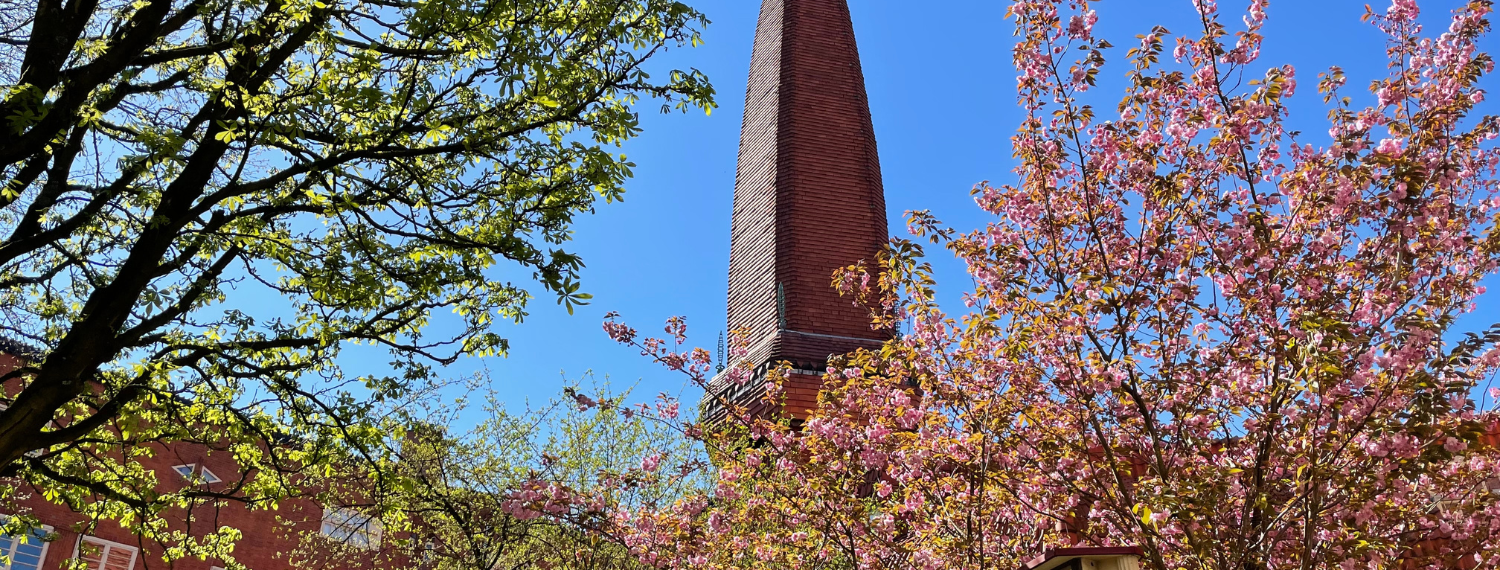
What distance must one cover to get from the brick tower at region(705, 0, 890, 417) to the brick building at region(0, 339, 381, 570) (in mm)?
8214

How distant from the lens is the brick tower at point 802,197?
18.8 metres

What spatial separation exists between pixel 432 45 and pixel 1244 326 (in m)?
5.79

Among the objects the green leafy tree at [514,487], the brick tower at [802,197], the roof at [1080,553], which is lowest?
the roof at [1080,553]

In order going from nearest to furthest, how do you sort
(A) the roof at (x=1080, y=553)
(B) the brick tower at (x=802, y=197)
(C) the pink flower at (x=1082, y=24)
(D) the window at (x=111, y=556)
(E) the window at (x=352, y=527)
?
1. (A) the roof at (x=1080, y=553)
2. (C) the pink flower at (x=1082, y=24)
3. (B) the brick tower at (x=802, y=197)
4. (D) the window at (x=111, y=556)
5. (E) the window at (x=352, y=527)

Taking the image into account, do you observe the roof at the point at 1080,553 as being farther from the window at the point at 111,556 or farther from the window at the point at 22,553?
the window at the point at 111,556

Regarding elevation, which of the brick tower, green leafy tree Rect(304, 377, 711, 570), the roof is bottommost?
the roof

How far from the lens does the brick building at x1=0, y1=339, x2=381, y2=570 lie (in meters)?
20.5

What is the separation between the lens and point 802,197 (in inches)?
814

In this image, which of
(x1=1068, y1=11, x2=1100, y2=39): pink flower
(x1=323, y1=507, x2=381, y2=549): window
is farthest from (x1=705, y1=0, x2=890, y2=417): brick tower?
(x1=1068, y1=11, x2=1100, y2=39): pink flower

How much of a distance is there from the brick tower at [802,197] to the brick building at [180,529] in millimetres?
8214

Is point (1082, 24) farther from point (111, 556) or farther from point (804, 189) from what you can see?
point (111, 556)

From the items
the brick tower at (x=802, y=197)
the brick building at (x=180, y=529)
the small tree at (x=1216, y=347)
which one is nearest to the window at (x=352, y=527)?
the brick building at (x=180, y=529)

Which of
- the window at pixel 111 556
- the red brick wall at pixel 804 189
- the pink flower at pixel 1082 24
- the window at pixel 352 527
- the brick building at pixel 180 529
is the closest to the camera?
the pink flower at pixel 1082 24

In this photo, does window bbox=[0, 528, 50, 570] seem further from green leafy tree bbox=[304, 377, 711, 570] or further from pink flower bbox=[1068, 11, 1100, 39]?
pink flower bbox=[1068, 11, 1100, 39]
